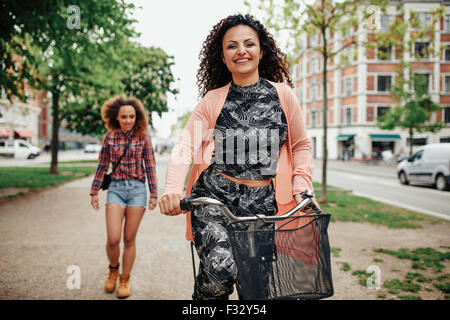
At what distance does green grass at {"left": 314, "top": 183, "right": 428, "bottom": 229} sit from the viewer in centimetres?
Answer: 764

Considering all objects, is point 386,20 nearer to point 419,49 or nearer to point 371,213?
point 419,49

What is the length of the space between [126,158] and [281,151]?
6.83 ft

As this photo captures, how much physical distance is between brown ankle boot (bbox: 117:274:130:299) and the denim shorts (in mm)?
720

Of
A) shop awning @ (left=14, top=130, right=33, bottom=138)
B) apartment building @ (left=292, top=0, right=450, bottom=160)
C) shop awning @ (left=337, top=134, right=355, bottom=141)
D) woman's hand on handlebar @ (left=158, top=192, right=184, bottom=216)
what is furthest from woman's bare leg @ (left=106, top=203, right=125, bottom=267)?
shop awning @ (left=14, top=130, right=33, bottom=138)

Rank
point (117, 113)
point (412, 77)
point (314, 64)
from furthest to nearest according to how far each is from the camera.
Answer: point (314, 64) < point (412, 77) < point (117, 113)

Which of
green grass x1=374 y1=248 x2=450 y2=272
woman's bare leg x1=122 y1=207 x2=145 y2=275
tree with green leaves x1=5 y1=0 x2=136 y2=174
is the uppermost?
tree with green leaves x1=5 y1=0 x2=136 y2=174

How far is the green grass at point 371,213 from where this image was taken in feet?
25.1


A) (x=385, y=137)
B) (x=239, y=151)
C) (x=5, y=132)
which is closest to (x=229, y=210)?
(x=239, y=151)

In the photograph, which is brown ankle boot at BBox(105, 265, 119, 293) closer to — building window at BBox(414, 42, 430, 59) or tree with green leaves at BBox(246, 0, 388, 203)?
building window at BBox(414, 42, 430, 59)

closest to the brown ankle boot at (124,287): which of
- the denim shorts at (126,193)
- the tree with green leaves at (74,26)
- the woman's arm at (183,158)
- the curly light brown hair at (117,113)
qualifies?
the denim shorts at (126,193)

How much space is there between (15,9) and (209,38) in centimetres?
506

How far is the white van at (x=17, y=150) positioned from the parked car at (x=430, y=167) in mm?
33915

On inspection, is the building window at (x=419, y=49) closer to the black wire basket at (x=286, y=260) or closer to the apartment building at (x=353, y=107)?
the black wire basket at (x=286, y=260)

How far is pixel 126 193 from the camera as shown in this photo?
3.68m
